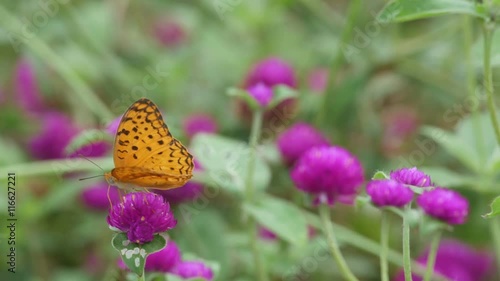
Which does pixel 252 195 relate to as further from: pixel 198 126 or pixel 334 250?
pixel 198 126

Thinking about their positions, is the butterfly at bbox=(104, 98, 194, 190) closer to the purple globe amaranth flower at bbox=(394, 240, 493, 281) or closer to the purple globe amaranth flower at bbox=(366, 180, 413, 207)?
Result: the purple globe amaranth flower at bbox=(366, 180, 413, 207)

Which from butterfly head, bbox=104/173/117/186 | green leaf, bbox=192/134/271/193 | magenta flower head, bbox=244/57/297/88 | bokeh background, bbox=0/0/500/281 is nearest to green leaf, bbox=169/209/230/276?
bokeh background, bbox=0/0/500/281

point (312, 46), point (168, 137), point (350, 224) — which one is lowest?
point (168, 137)

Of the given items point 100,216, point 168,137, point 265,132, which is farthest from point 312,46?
point 168,137

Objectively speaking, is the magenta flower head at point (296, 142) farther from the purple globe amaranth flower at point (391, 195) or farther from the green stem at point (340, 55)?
the purple globe amaranth flower at point (391, 195)

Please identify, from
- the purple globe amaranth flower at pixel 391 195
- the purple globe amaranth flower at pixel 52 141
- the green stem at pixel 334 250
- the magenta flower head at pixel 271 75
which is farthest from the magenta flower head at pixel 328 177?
the purple globe amaranth flower at pixel 52 141

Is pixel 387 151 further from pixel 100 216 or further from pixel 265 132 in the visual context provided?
pixel 100 216
